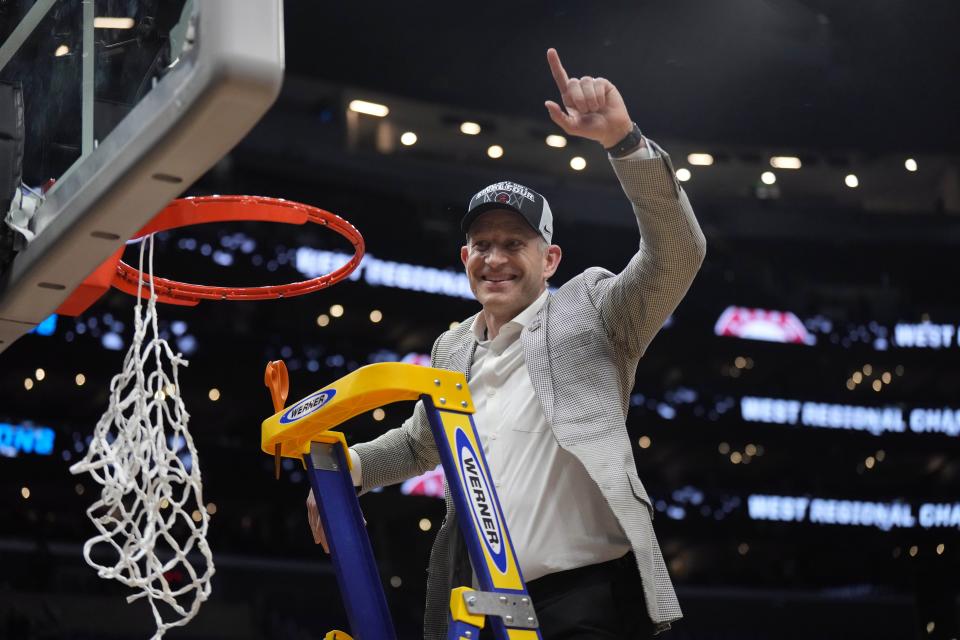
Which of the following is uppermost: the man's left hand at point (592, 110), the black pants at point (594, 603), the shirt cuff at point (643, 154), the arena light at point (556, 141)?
the arena light at point (556, 141)

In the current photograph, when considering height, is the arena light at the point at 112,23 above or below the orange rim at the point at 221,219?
above

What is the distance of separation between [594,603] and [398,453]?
2.53ft

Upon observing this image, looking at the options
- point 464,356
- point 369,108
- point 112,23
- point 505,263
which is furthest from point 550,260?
point 369,108

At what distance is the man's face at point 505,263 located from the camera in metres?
2.96

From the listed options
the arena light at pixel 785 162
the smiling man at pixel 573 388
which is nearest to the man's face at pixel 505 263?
the smiling man at pixel 573 388

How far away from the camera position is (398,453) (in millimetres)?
3137

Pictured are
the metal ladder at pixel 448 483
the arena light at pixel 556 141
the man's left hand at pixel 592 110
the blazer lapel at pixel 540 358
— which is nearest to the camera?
the metal ladder at pixel 448 483

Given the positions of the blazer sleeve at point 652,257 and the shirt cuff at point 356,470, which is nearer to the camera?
A: the blazer sleeve at point 652,257

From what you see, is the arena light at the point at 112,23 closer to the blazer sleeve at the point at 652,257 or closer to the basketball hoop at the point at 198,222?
the basketball hoop at the point at 198,222

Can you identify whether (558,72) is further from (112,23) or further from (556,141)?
(556,141)

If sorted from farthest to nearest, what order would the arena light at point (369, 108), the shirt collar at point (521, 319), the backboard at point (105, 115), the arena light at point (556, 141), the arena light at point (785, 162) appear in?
the arena light at point (785, 162) < the arena light at point (556, 141) < the arena light at point (369, 108) < the shirt collar at point (521, 319) < the backboard at point (105, 115)

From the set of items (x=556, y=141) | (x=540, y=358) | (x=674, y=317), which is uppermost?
(x=556, y=141)

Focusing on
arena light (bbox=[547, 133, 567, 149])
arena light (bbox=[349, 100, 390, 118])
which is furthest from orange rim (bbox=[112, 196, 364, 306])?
arena light (bbox=[547, 133, 567, 149])

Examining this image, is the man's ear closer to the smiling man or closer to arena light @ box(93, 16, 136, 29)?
the smiling man
